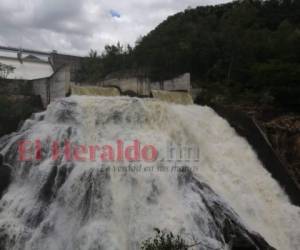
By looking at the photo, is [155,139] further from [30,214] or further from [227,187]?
[30,214]

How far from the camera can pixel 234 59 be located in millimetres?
18797

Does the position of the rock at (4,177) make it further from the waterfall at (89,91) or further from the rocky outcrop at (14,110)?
the waterfall at (89,91)

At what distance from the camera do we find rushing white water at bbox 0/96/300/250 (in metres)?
7.49

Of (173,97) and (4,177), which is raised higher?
(173,97)

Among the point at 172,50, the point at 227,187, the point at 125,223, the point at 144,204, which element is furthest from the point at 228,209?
the point at 172,50

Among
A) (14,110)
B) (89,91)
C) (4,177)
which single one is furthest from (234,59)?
(4,177)

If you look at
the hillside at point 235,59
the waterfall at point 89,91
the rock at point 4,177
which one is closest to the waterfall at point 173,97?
the hillside at point 235,59

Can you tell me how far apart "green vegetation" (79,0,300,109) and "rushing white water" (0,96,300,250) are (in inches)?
177

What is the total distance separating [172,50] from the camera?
69.2 feet

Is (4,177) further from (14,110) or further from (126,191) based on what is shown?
(14,110)

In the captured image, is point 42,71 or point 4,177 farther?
point 42,71

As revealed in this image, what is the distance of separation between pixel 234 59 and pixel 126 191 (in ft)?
43.0

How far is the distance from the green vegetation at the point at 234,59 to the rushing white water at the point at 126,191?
14.7ft

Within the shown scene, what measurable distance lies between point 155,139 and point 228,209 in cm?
313
